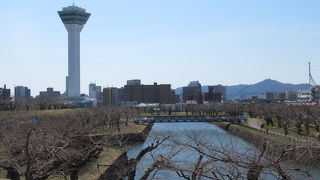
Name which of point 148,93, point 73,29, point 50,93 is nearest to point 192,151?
point 73,29

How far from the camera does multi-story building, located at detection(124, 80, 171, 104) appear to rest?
150750 millimetres

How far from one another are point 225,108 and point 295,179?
7696cm

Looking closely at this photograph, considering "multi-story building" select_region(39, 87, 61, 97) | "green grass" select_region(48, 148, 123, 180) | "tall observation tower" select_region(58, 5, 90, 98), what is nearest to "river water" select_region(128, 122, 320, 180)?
"green grass" select_region(48, 148, 123, 180)

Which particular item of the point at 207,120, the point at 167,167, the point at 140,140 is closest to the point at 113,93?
the point at 207,120

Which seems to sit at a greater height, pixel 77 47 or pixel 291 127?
pixel 77 47

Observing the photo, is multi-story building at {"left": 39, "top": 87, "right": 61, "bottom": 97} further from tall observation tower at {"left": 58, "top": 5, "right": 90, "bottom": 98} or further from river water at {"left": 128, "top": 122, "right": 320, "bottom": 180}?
river water at {"left": 128, "top": 122, "right": 320, "bottom": 180}

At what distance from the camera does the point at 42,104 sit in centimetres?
6994

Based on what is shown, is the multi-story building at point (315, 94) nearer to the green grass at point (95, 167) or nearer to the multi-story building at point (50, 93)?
the green grass at point (95, 167)

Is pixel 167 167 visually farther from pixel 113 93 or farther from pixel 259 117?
pixel 113 93

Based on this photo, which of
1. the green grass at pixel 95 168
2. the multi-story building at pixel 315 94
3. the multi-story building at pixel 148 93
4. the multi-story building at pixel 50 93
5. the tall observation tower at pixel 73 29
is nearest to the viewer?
the green grass at pixel 95 168

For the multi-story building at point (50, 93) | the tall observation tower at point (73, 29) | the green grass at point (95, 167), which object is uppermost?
the tall observation tower at point (73, 29)

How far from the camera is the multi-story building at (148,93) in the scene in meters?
151

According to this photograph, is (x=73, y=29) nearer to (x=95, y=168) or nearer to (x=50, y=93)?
(x=50, y=93)

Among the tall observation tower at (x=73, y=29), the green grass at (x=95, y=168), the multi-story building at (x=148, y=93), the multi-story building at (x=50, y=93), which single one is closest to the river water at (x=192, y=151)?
the green grass at (x=95, y=168)
